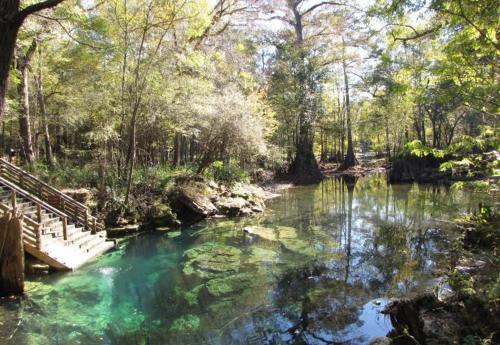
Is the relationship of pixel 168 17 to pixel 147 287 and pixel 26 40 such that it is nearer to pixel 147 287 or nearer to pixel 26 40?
pixel 26 40

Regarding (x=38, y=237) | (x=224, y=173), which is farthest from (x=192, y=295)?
(x=224, y=173)

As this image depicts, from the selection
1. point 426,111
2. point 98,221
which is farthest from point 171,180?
point 426,111

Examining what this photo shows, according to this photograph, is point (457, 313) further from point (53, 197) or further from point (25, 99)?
point (25, 99)

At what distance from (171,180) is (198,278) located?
8.02m

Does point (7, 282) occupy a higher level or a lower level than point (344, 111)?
lower

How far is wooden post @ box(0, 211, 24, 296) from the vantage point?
7.05 metres

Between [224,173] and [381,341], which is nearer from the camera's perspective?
[381,341]

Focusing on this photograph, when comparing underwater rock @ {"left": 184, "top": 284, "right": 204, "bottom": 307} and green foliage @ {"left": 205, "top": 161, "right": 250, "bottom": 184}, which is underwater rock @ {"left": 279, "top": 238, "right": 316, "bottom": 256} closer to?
underwater rock @ {"left": 184, "top": 284, "right": 204, "bottom": 307}

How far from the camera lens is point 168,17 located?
1280cm

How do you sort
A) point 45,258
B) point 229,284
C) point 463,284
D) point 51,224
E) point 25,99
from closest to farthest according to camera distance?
point 463,284, point 229,284, point 45,258, point 51,224, point 25,99

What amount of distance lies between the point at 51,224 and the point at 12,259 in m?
3.20

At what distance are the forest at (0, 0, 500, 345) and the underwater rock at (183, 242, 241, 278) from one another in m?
0.09

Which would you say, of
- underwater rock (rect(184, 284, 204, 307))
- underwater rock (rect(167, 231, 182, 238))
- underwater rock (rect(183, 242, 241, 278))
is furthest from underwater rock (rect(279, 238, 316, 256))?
underwater rock (rect(167, 231, 182, 238))

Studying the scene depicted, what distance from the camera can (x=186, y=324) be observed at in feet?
19.8
